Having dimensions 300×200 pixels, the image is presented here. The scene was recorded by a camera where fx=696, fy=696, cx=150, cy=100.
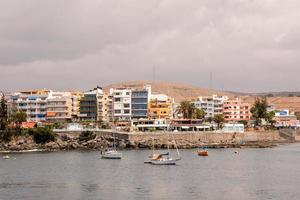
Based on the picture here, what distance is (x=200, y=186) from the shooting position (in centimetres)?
7025

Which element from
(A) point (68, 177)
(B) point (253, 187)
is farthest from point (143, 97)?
(B) point (253, 187)

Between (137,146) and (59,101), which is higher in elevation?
(59,101)

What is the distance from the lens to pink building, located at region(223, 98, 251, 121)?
196875 mm

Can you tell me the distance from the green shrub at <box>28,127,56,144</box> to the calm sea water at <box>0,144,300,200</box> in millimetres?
21414

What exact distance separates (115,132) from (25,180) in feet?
198

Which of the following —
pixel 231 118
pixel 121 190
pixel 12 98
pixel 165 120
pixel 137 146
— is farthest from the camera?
pixel 231 118

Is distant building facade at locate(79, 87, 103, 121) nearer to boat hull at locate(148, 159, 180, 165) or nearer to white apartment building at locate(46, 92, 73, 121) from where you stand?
white apartment building at locate(46, 92, 73, 121)

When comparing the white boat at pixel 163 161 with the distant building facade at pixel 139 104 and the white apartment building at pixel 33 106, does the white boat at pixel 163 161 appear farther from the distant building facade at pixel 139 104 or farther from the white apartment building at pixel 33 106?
the white apartment building at pixel 33 106

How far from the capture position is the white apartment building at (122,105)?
168750mm

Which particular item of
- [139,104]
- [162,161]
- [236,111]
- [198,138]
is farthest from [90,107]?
[162,161]

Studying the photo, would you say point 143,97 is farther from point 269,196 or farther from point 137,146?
point 269,196

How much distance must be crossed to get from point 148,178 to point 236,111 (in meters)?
122

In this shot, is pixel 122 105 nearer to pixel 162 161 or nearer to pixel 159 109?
pixel 159 109

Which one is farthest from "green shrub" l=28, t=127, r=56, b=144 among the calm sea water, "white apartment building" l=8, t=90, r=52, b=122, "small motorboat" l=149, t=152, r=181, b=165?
"small motorboat" l=149, t=152, r=181, b=165
